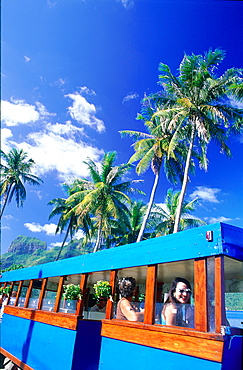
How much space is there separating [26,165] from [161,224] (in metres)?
16.7

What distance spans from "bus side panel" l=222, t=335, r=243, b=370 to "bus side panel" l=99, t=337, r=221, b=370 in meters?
0.10

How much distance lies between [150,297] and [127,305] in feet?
1.89

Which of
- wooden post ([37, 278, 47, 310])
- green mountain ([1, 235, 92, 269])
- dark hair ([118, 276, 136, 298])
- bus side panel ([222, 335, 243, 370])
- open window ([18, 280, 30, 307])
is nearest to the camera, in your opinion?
bus side panel ([222, 335, 243, 370])

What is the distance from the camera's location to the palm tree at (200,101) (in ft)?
49.9

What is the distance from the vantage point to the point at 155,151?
18406 millimetres

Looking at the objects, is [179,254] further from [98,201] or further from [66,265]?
[98,201]

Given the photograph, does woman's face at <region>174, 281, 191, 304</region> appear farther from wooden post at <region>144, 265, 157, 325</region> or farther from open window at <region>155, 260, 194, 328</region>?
wooden post at <region>144, 265, 157, 325</region>

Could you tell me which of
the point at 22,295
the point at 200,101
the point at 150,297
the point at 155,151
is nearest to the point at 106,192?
the point at 155,151

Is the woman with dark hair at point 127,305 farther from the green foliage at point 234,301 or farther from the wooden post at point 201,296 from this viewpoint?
the green foliage at point 234,301

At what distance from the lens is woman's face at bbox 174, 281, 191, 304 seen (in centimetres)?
345

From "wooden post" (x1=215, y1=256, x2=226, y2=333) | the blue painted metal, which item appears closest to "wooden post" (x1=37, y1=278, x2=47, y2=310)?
the blue painted metal

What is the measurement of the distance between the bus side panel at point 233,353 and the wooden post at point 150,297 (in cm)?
114

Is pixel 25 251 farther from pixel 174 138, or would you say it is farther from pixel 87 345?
pixel 87 345

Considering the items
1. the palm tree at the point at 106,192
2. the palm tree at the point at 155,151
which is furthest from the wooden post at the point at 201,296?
the palm tree at the point at 106,192
